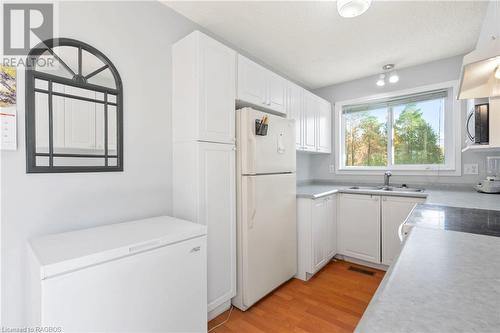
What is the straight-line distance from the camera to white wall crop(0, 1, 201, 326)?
1191 mm

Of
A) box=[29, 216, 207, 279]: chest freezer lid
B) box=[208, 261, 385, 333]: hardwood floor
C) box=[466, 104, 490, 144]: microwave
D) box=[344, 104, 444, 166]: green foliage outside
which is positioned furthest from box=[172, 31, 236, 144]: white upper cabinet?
box=[344, 104, 444, 166]: green foliage outside

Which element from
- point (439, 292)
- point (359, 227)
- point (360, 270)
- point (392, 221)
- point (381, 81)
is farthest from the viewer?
point (381, 81)

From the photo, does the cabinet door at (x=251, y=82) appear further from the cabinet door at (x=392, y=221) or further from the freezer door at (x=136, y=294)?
the cabinet door at (x=392, y=221)

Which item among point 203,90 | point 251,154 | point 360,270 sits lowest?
point 360,270

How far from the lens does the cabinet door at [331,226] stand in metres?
2.74

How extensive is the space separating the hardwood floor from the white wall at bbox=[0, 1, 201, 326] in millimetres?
1098

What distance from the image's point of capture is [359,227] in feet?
9.12

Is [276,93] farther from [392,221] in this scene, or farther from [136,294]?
[136,294]

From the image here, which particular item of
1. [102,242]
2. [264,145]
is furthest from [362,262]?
[102,242]

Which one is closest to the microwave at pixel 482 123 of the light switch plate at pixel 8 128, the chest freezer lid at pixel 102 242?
the chest freezer lid at pixel 102 242

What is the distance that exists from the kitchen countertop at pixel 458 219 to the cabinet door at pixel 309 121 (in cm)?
160

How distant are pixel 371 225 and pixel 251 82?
6.92 feet

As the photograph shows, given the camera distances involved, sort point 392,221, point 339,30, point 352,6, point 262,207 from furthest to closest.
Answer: point 392,221, point 339,30, point 262,207, point 352,6

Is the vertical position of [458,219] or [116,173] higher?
[116,173]
